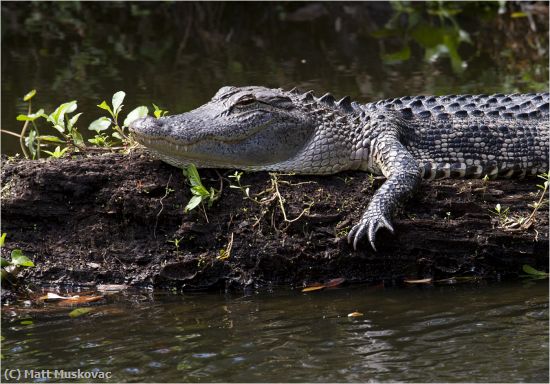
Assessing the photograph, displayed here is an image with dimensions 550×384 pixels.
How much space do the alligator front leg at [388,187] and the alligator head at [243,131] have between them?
0.47 meters

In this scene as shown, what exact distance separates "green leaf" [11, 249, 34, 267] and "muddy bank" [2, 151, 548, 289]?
28cm

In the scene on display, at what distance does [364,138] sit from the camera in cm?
671

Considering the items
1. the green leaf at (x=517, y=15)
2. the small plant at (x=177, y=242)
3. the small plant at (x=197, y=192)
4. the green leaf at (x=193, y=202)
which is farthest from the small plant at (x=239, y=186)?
the green leaf at (x=517, y=15)

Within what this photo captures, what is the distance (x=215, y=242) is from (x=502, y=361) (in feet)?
6.74

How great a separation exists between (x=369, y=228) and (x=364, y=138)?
872 mm

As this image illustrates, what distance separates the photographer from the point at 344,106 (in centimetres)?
695

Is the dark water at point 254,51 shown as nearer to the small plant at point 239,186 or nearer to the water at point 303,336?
the small plant at point 239,186

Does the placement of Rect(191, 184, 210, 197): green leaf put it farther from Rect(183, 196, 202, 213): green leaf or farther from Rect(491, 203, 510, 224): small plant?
Rect(491, 203, 510, 224): small plant

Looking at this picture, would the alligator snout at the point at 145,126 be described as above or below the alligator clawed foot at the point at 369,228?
above

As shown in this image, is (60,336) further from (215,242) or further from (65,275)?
(215,242)

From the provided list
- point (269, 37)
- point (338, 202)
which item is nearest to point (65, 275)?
point (338, 202)

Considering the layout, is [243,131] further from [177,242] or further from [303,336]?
[303,336]

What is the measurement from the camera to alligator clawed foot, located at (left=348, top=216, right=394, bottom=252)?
239 inches

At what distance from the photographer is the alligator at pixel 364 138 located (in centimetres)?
622
